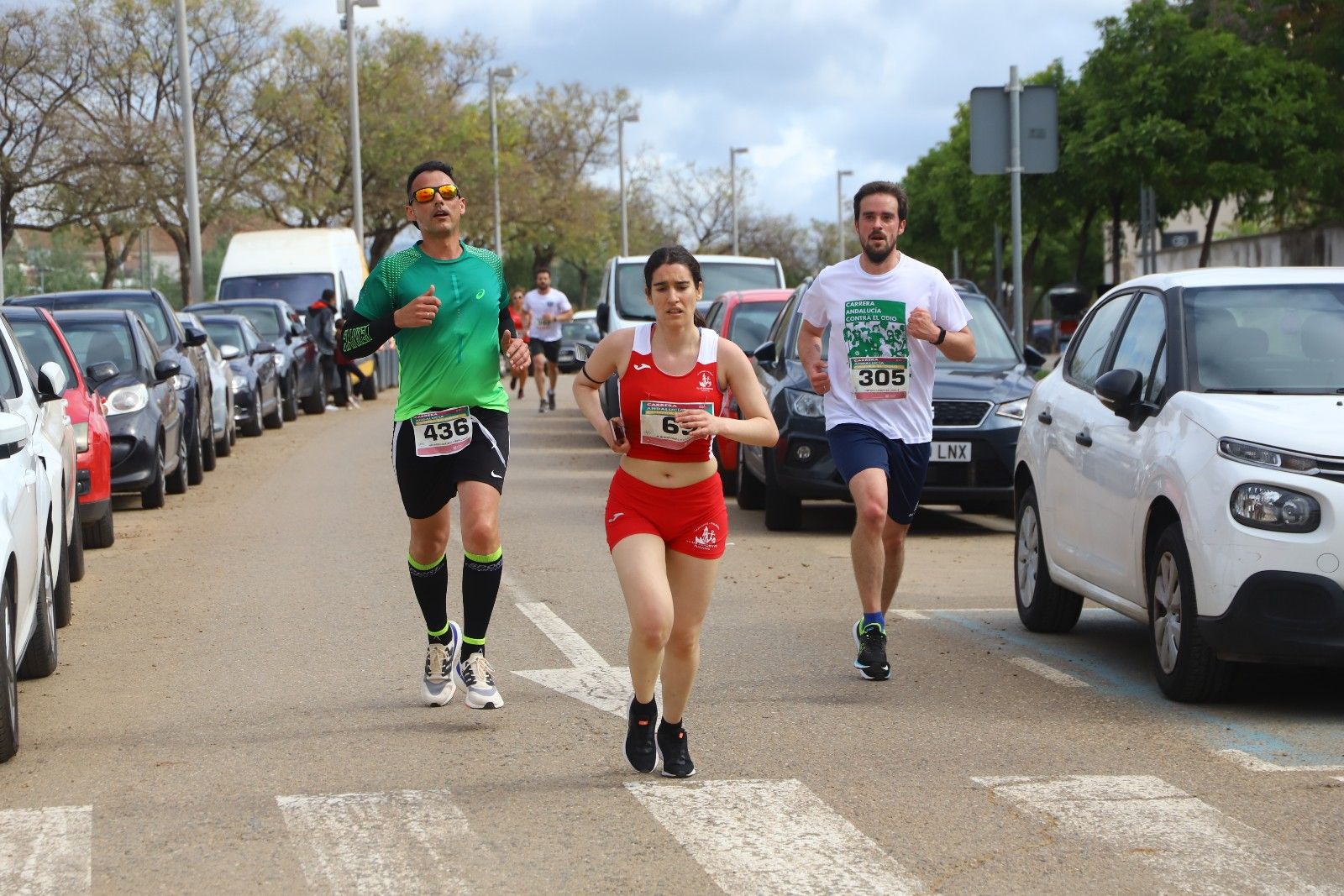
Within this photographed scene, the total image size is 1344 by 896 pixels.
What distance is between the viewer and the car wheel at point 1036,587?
9250 mm

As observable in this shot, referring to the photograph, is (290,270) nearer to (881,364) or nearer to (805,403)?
(805,403)

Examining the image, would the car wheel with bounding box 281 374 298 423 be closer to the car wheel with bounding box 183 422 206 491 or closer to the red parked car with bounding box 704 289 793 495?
the car wheel with bounding box 183 422 206 491

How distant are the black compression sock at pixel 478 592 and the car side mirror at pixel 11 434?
1600 mm

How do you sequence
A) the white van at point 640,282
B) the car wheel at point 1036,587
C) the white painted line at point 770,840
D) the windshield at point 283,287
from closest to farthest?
the white painted line at point 770,840
the car wheel at point 1036,587
the white van at point 640,282
the windshield at point 283,287

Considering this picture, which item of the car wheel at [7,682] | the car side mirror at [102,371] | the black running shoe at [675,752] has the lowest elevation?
the black running shoe at [675,752]

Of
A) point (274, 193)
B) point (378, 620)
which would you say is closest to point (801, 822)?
point (378, 620)

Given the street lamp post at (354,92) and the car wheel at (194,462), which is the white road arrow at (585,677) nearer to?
the car wheel at (194,462)

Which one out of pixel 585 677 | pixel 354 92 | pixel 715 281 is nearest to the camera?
pixel 585 677

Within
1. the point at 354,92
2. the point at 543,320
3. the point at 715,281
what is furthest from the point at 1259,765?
the point at 354,92

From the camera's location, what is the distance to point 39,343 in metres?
13.5

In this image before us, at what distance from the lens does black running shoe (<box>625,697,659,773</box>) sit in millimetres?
6238

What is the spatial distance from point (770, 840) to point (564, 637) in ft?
12.3

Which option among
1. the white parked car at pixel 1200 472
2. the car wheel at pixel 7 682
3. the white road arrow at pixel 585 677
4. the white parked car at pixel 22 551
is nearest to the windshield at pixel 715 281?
the white parked car at pixel 1200 472

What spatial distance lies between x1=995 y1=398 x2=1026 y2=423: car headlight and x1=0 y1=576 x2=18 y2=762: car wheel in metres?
8.02
